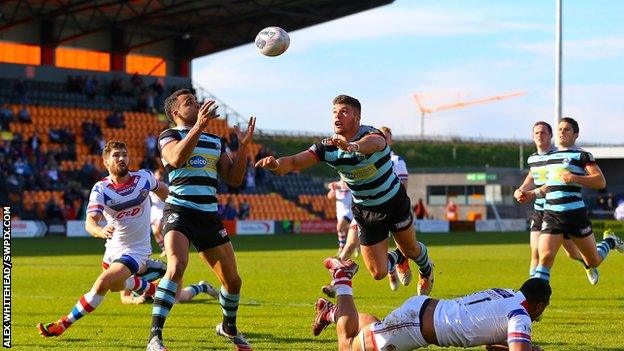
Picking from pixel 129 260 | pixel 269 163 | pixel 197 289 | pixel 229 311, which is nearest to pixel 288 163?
pixel 269 163

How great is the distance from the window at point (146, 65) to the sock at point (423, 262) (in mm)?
46289

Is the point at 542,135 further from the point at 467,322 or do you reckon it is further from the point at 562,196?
the point at 467,322

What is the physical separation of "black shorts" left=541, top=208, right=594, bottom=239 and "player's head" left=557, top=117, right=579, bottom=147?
34.9 inches

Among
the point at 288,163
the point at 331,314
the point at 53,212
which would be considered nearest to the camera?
the point at 331,314

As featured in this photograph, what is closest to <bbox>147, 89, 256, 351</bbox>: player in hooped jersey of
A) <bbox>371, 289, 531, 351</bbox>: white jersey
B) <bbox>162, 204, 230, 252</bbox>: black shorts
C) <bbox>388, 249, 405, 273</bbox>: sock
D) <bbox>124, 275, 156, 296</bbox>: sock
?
<bbox>162, 204, 230, 252</bbox>: black shorts

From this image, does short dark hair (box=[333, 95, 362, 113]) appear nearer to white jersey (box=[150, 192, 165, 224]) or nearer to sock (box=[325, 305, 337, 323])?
sock (box=[325, 305, 337, 323])

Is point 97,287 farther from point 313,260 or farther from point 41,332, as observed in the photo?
point 313,260

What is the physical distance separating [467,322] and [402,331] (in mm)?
516

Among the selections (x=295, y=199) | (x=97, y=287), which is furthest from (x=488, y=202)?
(x=97, y=287)

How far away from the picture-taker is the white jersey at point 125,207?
459 inches

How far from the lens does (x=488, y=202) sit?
6256 cm

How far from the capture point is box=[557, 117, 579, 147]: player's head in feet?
43.8

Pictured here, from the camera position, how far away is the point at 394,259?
44.3ft

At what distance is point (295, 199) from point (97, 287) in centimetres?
4116
